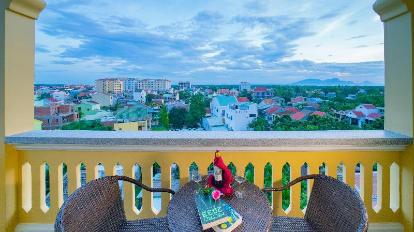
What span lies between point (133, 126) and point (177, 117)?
1.18 feet

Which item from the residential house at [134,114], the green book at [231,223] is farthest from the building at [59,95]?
the green book at [231,223]

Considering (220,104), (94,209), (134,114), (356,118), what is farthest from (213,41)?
(94,209)

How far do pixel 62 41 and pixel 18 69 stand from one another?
1.56ft

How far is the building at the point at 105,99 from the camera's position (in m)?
2.71

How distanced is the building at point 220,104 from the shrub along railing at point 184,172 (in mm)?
391

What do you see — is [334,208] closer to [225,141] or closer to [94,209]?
[225,141]

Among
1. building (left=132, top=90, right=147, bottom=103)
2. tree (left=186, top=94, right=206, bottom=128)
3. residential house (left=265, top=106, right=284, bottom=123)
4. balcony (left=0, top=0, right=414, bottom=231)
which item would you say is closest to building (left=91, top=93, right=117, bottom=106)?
building (left=132, top=90, right=147, bottom=103)

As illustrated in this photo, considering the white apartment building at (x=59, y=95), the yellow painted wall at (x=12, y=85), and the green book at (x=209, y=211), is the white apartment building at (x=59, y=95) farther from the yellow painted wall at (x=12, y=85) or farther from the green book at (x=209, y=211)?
the green book at (x=209, y=211)

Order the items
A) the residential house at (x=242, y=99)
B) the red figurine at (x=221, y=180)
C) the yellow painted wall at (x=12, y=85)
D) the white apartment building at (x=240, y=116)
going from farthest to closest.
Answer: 1. the residential house at (x=242, y=99)
2. the white apartment building at (x=240, y=116)
3. the yellow painted wall at (x=12, y=85)
4. the red figurine at (x=221, y=180)

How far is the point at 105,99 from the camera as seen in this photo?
2721mm

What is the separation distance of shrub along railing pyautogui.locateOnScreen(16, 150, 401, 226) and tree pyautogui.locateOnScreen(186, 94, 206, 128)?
30 cm

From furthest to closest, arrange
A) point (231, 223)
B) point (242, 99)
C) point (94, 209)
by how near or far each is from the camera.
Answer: point (242, 99)
point (94, 209)
point (231, 223)

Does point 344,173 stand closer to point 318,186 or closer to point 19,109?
point 318,186

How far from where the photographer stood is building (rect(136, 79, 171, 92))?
2746mm
